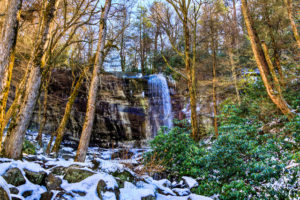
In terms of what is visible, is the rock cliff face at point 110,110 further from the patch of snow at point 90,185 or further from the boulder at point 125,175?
the patch of snow at point 90,185

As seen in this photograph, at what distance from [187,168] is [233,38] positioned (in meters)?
10.1

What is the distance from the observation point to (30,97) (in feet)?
12.3

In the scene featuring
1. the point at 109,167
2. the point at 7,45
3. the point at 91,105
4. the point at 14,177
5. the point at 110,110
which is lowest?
the point at 109,167

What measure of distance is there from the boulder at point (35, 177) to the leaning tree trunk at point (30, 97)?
98 cm

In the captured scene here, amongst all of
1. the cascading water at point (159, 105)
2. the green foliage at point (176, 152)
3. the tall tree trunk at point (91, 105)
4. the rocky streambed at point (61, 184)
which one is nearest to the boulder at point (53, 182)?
the rocky streambed at point (61, 184)

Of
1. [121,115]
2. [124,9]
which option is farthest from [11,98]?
[124,9]

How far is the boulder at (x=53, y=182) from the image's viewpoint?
8.87ft

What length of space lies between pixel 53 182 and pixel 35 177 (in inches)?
11.6

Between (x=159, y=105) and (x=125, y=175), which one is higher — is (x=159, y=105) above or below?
above

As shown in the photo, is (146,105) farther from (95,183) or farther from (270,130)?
(95,183)

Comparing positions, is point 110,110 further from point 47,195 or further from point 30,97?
point 47,195

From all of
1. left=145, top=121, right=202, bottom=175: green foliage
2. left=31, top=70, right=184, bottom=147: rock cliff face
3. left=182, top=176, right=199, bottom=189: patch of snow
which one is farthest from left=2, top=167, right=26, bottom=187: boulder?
left=31, top=70, right=184, bottom=147: rock cliff face

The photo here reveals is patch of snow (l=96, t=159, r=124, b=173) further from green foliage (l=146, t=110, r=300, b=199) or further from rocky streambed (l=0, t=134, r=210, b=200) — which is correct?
green foliage (l=146, t=110, r=300, b=199)

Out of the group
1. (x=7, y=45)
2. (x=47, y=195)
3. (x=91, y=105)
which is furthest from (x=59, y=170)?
(x=7, y=45)
